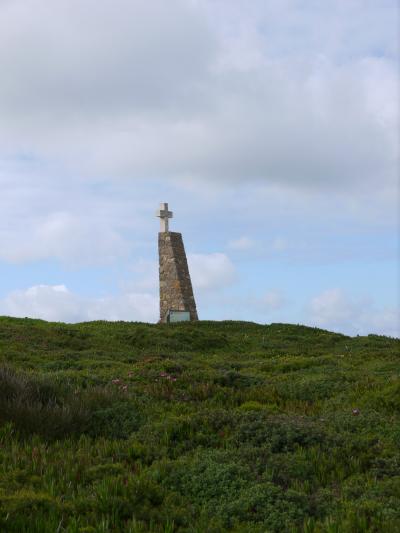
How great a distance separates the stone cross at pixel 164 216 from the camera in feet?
130

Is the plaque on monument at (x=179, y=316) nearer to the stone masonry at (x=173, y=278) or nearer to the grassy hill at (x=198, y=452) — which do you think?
the stone masonry at (x=173, y=278)

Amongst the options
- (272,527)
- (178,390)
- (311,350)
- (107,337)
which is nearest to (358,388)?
(178,390)

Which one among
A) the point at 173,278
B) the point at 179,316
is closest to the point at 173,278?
the point at 173,278

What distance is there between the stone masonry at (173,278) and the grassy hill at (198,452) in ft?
73.2

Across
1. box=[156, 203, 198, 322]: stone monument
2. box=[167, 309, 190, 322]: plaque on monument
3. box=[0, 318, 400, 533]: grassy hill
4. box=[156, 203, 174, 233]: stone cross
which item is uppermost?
box=[156, 203, 174, 233]: stone cross

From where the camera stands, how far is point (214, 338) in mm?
28797

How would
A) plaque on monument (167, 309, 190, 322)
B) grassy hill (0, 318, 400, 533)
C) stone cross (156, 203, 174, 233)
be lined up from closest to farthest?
grassy hill (0, 318, 400, 533), plaque on monument (167, 309, 190, 322), stone cross (156, 203, 174, 233)

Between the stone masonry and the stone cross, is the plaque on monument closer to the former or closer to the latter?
the stone masonry

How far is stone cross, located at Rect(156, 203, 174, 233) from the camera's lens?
39.6m

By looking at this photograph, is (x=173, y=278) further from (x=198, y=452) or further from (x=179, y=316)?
(x=198, y=452)

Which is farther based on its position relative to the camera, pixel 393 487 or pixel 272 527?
pixel 393 487

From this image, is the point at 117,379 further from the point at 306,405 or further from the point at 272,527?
the point at 272,527

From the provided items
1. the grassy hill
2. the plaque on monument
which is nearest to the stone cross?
the plaque on monument

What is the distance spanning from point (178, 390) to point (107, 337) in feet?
49.0
